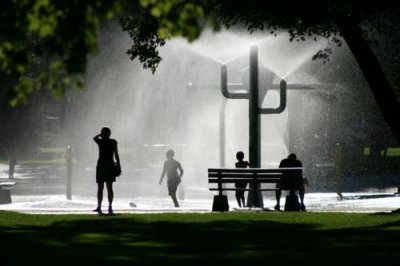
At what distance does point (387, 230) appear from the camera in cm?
2012

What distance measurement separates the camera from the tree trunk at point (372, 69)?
24703 mm

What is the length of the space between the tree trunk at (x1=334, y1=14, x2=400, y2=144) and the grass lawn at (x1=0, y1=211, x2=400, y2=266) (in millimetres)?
1930

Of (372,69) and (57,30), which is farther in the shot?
(372,69)

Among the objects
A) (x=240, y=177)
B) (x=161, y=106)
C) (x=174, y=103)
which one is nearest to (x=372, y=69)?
(x=240, y=177)

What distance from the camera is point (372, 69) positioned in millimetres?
24891

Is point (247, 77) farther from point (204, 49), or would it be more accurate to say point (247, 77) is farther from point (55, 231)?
point (55, 231)

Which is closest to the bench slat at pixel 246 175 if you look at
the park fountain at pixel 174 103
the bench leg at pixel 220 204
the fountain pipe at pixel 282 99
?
A: the bench leg at pixel 220 204

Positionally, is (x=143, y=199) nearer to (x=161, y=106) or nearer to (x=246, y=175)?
(x=246, y=175)

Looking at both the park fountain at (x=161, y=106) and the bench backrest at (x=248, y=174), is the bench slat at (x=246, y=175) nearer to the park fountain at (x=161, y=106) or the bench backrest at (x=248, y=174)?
the bench backrest at (x=248, y=174)

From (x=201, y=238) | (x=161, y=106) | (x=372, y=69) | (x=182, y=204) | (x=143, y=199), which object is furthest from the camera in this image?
(x=161, y=106)

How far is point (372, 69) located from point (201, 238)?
24.6 feet

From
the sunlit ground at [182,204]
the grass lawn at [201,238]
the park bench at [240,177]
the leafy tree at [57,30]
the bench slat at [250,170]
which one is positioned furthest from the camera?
the sunlit ground at [182,204]

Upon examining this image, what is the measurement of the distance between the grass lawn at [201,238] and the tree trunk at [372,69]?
193cm

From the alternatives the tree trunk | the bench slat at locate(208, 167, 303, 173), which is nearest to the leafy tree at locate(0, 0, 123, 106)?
the tree trunk
